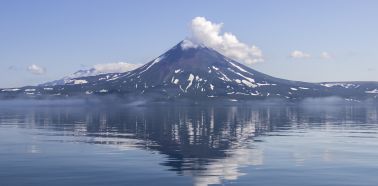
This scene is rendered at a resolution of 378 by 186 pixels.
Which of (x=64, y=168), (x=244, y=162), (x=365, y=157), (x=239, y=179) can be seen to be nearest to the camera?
(x=239, y=179)

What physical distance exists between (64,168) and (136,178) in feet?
26.7

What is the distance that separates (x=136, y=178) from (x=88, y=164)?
8.64 metres

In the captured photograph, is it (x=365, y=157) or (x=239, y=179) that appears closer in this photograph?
(x=239, y=179)

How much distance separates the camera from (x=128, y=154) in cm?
5084

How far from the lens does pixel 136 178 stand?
120 ft

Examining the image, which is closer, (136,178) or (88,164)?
(136,178)

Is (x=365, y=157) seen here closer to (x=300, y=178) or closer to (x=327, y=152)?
(x=327, y=152)

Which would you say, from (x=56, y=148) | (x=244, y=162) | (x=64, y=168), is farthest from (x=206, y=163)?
(x=56, y=148)

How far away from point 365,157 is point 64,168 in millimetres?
29198

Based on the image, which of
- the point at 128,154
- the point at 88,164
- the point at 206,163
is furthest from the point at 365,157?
the point at 88,164

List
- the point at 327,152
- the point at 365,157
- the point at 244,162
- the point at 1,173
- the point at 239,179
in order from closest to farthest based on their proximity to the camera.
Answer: the point at 239,179, the point at 1,173, the point at 244,162, the point at 365,157, the point at 327,152

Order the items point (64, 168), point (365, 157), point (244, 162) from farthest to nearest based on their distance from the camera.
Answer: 1. point (365, 157)
2. point (244, 162)
3. point (64, 168)

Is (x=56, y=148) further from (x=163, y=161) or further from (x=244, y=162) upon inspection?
(x=244, y=162)

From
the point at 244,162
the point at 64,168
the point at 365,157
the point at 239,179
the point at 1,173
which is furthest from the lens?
the point at 365,157
